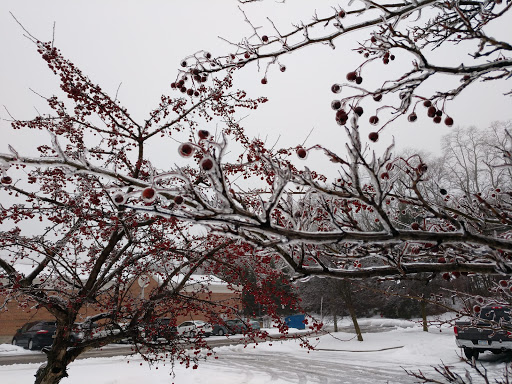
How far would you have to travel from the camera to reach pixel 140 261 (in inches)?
235

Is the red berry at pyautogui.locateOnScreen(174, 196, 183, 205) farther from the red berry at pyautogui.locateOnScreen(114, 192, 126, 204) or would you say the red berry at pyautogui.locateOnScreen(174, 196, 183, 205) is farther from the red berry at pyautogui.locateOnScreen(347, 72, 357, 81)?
the red berry at pyautogui.locateOnScreen(347, 72, 357, 81)

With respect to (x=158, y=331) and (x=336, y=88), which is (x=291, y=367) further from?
(x=336, y=88)

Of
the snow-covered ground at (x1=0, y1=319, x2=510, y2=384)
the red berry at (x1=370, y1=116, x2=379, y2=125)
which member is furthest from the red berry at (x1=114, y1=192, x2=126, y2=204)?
the snow-covered ground at (x1=0, y1=319, x2=510, y2=384)

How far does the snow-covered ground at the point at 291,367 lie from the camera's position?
11.2 metres

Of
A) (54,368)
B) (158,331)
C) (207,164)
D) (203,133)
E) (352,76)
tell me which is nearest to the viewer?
(207,164)

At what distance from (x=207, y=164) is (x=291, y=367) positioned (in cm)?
1460

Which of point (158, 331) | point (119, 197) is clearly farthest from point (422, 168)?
point (158, 331)

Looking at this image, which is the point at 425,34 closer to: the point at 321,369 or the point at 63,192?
the point at 63,192

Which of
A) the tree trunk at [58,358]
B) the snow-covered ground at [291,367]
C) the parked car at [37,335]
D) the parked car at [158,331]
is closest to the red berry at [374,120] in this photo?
the parked car at [158,331]

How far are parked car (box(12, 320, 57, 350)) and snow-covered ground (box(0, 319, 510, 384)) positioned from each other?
565mm

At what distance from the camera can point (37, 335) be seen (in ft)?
→ 60.2

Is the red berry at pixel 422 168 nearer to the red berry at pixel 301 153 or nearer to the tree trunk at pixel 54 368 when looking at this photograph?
the red berry at pixel 301 153

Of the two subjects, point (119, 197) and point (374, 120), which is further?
point (374, 120)

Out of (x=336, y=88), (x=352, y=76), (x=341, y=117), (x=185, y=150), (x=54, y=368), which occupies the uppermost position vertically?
(x=352, y=76)
